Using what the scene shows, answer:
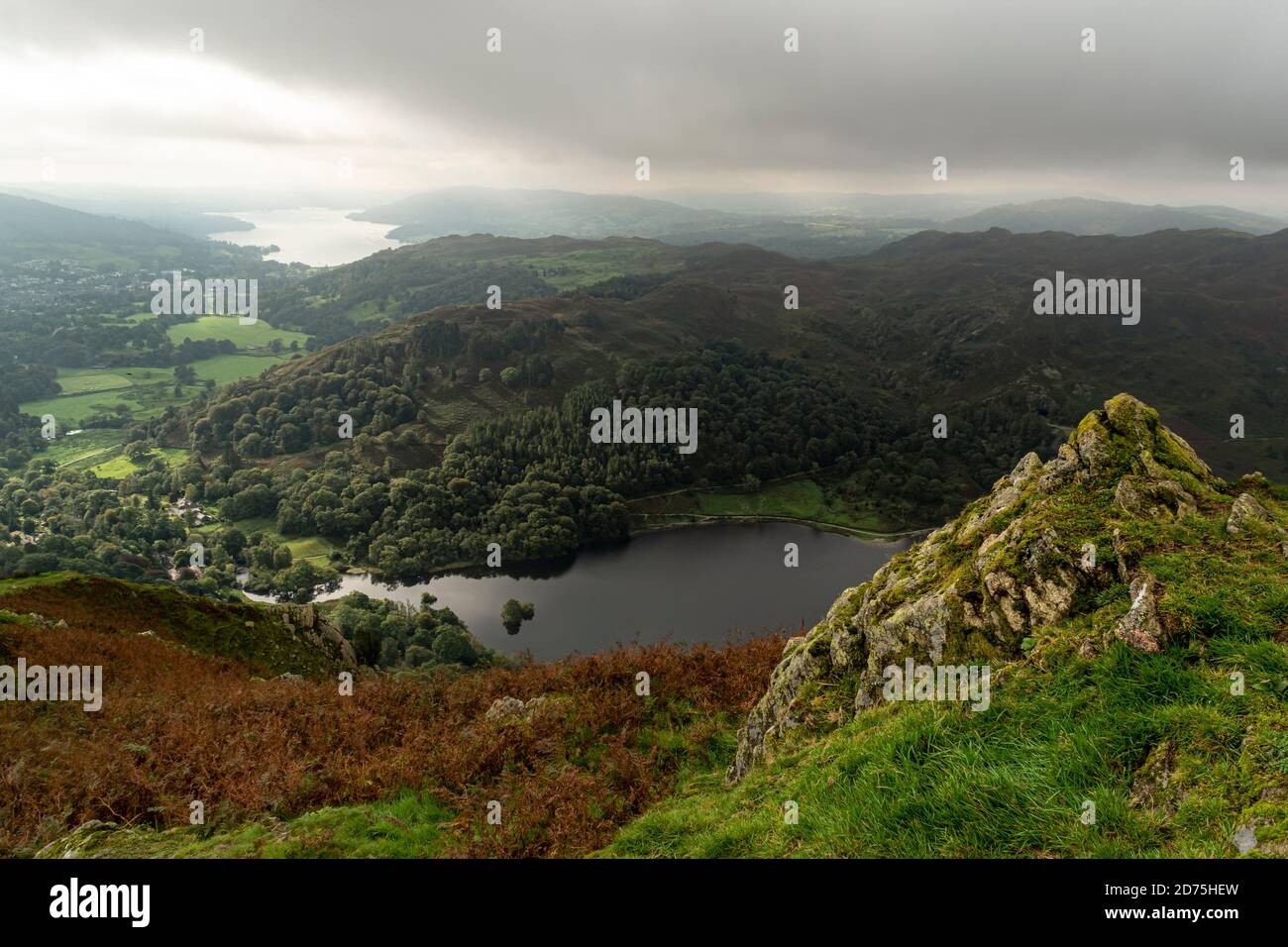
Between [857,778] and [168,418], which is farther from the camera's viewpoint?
[168,418]

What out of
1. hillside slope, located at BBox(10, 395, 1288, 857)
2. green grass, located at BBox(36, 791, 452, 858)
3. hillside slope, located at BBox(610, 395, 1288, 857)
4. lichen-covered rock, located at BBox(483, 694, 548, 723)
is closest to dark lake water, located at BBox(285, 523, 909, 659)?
lichen-covered rock, located at BBox(483, 694, 548, 723)

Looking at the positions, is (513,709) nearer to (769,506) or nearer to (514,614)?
(514,614)

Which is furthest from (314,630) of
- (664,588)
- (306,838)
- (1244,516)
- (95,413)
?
(95,413)

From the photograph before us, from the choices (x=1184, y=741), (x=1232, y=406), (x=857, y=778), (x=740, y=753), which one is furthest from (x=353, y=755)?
(x=1232, y=406)

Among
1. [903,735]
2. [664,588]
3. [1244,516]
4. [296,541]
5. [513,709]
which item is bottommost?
[664,588]

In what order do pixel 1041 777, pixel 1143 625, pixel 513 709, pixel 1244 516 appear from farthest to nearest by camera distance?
pixel 513 709, pixel 1244 516, pixel 1143 625, pixel 1041 777

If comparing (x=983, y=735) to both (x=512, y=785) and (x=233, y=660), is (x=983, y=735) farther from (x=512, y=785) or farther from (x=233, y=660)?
(x=233, y=660)

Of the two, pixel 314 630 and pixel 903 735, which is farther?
pixel 314 630
